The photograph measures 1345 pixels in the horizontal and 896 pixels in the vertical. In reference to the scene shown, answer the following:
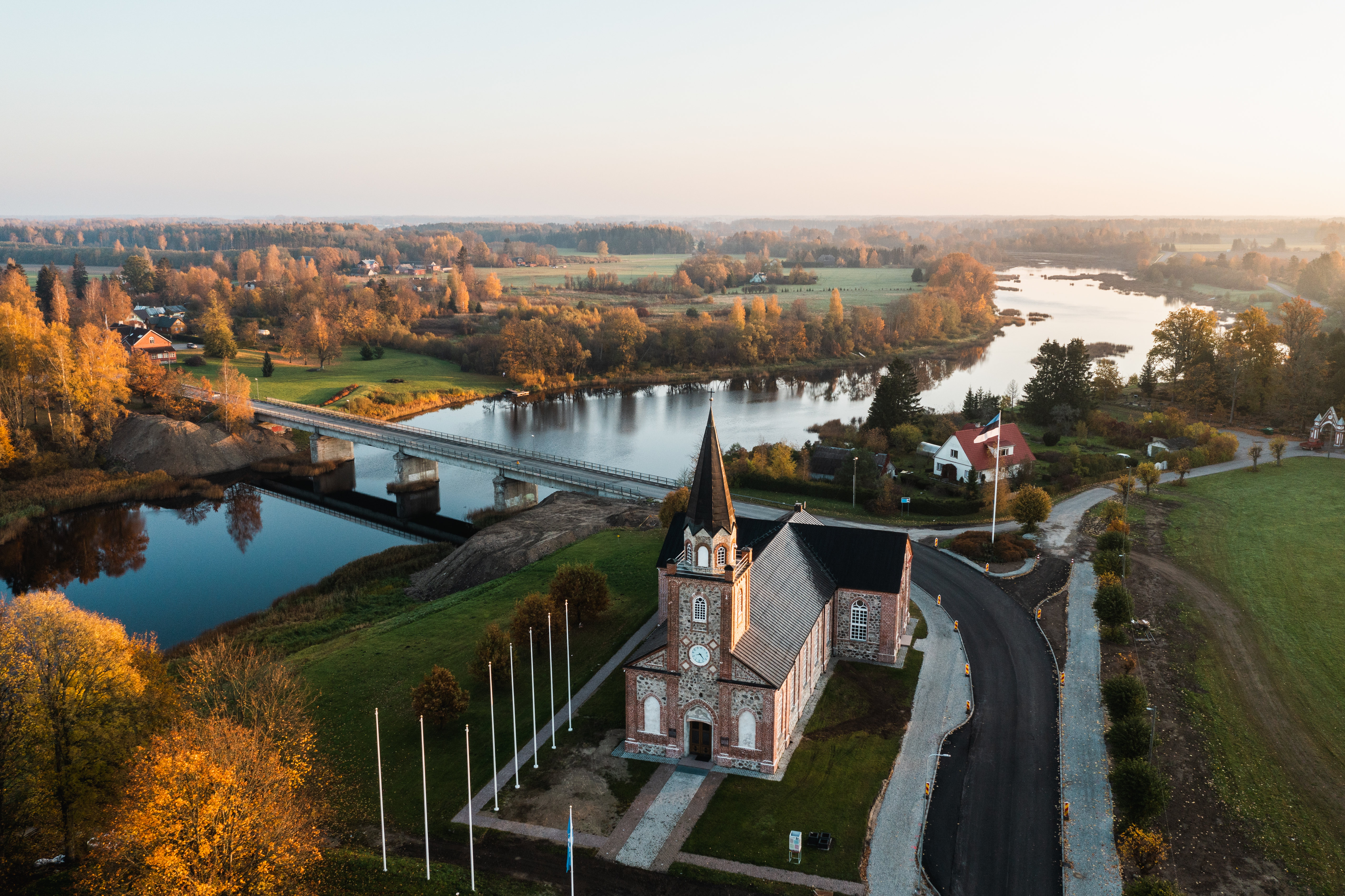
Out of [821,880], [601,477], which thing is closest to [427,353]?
[601,477]

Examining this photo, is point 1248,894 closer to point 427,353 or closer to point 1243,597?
point 1243,597

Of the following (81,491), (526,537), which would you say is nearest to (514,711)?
(526,537)

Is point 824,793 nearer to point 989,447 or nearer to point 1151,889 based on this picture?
point 1151,889

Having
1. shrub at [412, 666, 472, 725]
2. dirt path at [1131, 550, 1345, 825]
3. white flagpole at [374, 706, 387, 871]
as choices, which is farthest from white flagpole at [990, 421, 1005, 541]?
white flagpole at [374, 706, 387, 871]

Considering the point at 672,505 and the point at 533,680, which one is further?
the point at 672,505

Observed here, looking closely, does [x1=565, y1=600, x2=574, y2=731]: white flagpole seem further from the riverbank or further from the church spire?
the riverbank

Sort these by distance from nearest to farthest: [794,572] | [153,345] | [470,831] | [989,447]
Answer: [470,831], [794,572], [989,447], [153,345]

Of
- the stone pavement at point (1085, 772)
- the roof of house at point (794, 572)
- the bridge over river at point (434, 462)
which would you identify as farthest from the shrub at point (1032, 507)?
the bridge over river at point (434, 462)
